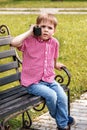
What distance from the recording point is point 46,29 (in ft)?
16.9

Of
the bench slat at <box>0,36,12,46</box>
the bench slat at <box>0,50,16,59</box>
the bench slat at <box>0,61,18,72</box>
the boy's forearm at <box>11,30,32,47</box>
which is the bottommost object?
the bench slat at <box>0,61,18,72</box>

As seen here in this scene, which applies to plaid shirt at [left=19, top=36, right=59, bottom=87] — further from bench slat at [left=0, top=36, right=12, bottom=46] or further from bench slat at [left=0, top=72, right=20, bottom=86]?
bench slat at [left=0, top=36, right=12, bottom=46]

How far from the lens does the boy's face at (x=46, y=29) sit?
5137 millimetres

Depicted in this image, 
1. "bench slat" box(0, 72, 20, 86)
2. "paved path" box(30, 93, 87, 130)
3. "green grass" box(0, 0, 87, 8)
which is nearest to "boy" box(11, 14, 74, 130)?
"bench slat" box(0, 72, 20, 86)

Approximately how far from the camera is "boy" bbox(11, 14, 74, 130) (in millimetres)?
5129

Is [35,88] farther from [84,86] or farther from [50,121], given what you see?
[84,86]

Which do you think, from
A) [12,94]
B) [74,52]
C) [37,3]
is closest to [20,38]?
[12,94]

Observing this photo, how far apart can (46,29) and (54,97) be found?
0.68 meters

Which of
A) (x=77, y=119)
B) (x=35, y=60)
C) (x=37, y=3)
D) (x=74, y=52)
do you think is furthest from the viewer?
(x=37, y=3)

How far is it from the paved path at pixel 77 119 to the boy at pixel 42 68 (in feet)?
1.80

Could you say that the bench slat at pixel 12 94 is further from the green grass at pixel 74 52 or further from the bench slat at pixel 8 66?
the green grass at pixel 74 52

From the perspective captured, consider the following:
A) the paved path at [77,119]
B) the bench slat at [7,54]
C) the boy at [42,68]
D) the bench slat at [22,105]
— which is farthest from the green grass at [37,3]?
the bench slat at [22,105]

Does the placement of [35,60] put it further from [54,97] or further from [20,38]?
[54,97]

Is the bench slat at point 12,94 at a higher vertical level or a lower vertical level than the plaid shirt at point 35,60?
lower
